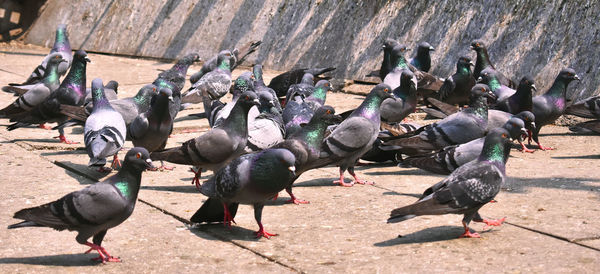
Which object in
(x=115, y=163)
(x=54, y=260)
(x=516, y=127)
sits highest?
(x=516, y=127)

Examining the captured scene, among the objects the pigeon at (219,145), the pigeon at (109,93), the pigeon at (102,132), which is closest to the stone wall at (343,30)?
the pigeon at (109,93)

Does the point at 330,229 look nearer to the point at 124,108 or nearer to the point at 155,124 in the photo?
the point at 155,124

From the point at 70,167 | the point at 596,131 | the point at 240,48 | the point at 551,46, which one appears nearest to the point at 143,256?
the point at 70,167

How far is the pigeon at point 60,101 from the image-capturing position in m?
9.52

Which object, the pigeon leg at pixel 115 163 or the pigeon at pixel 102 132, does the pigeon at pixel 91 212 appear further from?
the pigeon leg at pixel 115 163

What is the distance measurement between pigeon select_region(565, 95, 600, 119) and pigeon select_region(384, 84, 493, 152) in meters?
1.69

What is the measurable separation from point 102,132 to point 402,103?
3.44 metres

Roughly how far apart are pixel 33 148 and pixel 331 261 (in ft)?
15.6

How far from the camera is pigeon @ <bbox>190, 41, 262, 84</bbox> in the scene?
12086mm

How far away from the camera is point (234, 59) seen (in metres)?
12.3

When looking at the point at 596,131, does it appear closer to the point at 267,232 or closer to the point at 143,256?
the point at 267,232

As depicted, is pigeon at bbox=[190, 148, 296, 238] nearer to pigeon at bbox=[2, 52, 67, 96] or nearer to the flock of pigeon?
the flock of pigeon

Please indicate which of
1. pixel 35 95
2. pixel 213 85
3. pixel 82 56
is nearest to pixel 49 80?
pixel 35 95

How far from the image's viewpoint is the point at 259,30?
14062mm
